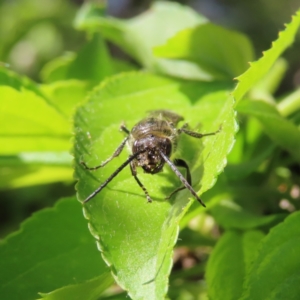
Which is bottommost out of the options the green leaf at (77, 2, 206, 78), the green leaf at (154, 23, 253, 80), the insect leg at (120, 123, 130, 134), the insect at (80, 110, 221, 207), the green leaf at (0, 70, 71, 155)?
the insect at (80, 110, 221, 207)

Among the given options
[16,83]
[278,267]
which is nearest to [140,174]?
[278,267]

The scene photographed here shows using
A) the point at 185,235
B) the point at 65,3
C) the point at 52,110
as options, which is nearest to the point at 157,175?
the point at 185,235

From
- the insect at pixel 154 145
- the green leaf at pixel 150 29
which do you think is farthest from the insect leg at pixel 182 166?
the green leaf at pixel 150 29

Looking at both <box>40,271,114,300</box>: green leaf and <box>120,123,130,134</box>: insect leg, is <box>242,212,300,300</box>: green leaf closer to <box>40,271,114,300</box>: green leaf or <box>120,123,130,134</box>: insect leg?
<box>40,271,114,300</box>: green leaf

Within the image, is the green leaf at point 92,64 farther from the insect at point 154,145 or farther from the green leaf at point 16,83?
the insect at point 154,145

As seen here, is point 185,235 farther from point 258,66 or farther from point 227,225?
point 258,66

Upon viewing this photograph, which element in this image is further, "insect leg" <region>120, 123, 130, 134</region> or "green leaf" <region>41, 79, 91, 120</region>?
"green leaf" <region>41, 79, 91, 120</region>

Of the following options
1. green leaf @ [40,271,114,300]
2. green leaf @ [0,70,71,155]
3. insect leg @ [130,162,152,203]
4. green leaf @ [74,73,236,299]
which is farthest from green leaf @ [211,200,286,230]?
green leaf @ [0,70,71,155]

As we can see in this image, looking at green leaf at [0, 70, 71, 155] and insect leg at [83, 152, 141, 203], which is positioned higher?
green leaf at [0, 70, 71, 155]
